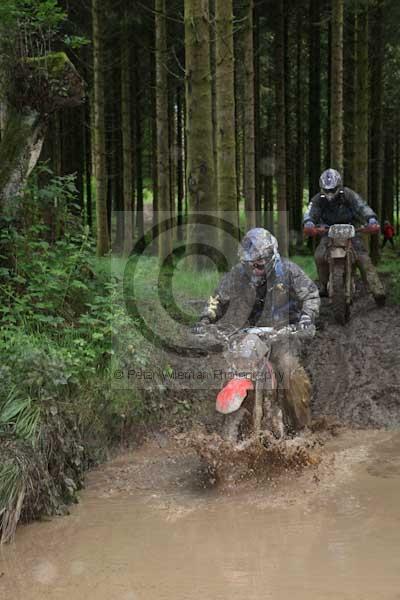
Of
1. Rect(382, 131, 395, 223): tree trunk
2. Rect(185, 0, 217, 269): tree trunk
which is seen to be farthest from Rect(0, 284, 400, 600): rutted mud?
Rect(382, 131, 395, 223): tree trunk

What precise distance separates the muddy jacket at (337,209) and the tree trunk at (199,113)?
2.11 m

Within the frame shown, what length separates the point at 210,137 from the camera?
38.7 ft

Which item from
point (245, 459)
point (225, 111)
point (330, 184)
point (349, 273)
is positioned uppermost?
point (225, 111)

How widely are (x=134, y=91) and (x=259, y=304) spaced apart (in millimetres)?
19079

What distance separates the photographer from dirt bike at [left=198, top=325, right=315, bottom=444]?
5680mm

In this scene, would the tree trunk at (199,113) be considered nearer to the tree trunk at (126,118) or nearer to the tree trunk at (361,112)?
the tree trunk at (361,112)

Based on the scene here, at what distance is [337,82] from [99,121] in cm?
564

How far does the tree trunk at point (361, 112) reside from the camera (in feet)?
49.0

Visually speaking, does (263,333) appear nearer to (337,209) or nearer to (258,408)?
(258,408)

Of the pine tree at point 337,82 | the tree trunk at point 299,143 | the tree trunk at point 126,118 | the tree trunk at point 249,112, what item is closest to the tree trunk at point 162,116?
the tree trunk at point 249,112

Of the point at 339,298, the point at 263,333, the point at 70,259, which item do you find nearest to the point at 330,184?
the point at 339,298

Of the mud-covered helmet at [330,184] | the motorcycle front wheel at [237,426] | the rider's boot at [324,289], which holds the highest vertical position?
the mud-covered helmet at [330,184]

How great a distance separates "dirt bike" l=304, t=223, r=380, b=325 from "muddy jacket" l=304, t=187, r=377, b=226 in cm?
56

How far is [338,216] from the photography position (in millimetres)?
10289
